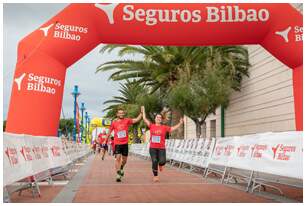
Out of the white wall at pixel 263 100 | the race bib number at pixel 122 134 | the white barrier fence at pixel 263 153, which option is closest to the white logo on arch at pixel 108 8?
the race bib number at pixel 122 134

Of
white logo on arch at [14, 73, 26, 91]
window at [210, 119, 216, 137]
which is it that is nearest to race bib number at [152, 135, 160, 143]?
white logo on arch at [14, 73, 26, 91]

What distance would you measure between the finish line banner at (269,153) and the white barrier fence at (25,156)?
158 inches

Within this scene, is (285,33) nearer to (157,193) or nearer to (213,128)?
(157,193)

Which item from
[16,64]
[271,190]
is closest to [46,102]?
[16,64]

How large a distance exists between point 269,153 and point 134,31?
5.98 meters

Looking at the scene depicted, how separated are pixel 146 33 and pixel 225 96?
11.6 meters

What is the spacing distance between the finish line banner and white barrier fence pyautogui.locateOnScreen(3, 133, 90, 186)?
13.2 feet

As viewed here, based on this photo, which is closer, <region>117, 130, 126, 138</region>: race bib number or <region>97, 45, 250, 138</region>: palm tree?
<region>117, 130, 126, 138</region>: race bib number

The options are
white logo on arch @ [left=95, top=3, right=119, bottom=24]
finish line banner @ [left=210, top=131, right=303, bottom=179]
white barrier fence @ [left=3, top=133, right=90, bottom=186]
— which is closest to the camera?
white barrier fence @ [left=3, top=133, right=90, bottom=186]

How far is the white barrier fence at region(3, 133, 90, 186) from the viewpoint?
273 inches

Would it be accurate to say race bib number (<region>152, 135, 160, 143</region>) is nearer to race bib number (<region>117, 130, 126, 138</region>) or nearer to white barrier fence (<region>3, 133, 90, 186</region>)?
race bib number (<region>117, 130, 126, 138</region>)

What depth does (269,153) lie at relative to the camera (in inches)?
332

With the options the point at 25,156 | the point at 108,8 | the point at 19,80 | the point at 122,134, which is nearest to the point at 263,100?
the point at 108,8

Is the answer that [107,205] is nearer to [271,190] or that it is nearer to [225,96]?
[271,190]
